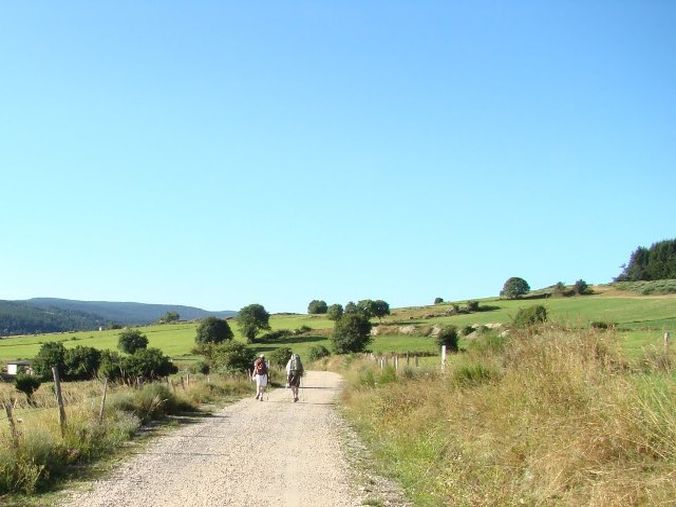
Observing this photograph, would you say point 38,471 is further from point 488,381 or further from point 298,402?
point 298,402

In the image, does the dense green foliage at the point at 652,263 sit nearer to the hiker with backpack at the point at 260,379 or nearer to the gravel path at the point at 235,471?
the hiker with backpack at the point at 260,379

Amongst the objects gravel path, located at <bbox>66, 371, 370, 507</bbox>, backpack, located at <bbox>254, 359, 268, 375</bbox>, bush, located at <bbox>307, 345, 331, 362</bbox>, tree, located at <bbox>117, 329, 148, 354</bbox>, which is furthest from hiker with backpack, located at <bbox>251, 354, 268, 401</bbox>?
tree, located at <bbox>117, 329, 148, 354</bbox>

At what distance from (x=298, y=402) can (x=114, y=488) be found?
17.2m

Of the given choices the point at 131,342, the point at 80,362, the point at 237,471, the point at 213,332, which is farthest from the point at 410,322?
the point at 237,471

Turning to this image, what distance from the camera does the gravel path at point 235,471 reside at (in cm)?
866

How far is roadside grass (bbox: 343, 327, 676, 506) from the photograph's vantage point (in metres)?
6.21

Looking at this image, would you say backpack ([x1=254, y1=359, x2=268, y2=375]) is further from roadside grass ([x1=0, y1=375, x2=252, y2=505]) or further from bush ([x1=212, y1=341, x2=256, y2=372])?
bush ([x1=212, y1=341, x2=256, y2=372])

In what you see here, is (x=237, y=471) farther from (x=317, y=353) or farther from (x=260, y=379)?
(x=317, y=353)

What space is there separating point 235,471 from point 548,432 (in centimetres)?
510

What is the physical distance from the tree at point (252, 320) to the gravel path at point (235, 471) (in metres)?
87.9

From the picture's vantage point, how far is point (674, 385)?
21.5 feet

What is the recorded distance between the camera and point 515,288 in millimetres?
111250

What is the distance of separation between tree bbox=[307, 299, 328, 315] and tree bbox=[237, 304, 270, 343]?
1565 inches

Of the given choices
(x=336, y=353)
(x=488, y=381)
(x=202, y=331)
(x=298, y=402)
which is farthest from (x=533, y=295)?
(x=488, y=381)
